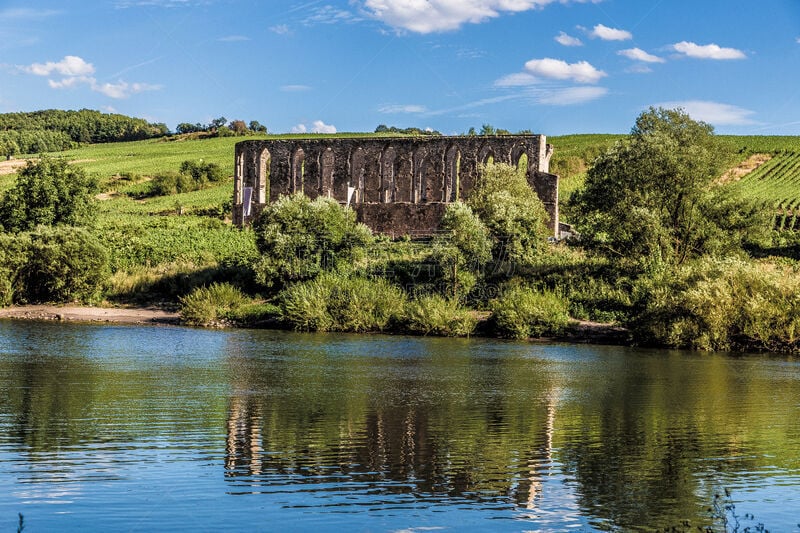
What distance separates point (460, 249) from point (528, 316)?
4867mm

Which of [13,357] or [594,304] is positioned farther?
[594,304]

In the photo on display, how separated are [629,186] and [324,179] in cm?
2860

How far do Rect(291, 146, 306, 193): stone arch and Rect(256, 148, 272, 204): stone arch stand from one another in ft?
6.34

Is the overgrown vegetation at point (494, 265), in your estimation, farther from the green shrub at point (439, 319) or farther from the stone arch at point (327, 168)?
the stone arch at point (327, 168)

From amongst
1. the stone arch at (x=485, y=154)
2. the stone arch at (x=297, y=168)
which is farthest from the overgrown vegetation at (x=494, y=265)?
the stone arch at (x=297, y=168)

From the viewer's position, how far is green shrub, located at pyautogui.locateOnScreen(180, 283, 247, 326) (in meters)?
42.4

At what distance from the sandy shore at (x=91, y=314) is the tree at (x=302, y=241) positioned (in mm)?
4933

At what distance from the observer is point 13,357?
2772 cm

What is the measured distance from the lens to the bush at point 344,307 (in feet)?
134

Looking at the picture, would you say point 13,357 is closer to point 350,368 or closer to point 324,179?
point 350,368

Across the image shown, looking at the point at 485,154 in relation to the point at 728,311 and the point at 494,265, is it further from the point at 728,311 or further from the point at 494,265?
the point at 728,311

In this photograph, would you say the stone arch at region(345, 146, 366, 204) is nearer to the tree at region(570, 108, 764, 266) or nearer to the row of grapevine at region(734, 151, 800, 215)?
the tree at region(570, 108, 764, 266)

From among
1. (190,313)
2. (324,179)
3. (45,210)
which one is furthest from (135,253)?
(324,179)

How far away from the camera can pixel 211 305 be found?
42.7 m
